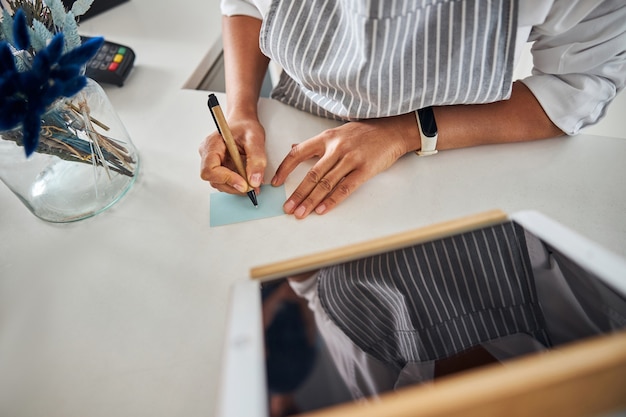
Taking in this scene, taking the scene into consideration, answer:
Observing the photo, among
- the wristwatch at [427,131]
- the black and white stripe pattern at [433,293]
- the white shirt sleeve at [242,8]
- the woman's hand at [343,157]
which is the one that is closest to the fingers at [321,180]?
the woman's hand at [343,157]

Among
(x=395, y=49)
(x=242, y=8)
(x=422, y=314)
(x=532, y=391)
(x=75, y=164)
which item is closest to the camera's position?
(x=532, y=391)

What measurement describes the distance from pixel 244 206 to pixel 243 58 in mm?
355

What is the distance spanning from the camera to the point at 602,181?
0.54 metres

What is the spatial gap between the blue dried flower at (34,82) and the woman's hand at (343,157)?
0.97ft

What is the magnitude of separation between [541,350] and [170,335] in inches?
14.9

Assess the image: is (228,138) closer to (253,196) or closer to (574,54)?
(253,196)

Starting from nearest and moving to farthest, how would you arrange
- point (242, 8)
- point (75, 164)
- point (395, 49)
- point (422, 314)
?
point (422, 314) → point (395, 49) → point (75, 164) → point (242, 8)

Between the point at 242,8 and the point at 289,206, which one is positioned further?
the point at 242,8

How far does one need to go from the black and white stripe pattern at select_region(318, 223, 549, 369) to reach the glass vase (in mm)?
423

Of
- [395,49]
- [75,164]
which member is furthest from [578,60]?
[75,164]

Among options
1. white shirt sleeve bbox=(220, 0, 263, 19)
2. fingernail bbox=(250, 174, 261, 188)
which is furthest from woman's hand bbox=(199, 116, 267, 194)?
white shirt sleeve bbox=(220, 0, 263, 19)

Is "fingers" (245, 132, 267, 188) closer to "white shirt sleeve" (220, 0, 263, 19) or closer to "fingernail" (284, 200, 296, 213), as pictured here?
"fingernail" (284, 200, 296, 213)

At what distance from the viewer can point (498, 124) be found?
0.60 meters

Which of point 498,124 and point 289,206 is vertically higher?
point 498,124
